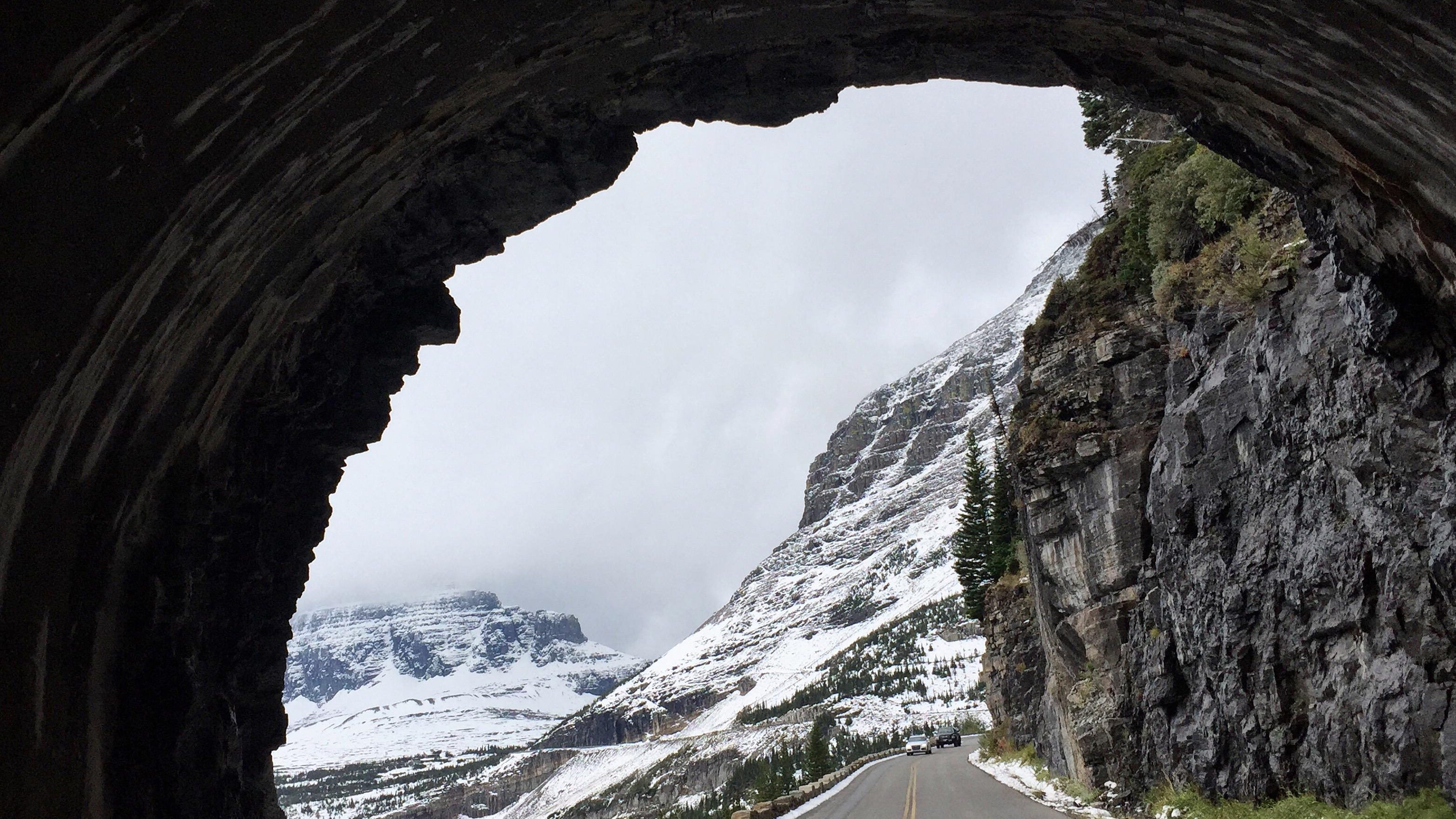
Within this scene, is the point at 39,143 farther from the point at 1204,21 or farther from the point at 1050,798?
the point at 1050,798

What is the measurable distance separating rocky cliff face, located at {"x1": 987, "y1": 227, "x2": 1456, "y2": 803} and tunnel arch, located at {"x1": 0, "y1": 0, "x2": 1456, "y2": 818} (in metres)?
2.89

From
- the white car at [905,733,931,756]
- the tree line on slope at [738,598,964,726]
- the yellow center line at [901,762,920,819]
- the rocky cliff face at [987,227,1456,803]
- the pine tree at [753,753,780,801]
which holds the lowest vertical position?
the tree line on slope at [738,598,964,726]

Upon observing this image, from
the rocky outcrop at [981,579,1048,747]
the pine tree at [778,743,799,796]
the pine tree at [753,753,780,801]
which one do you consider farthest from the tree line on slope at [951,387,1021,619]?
the pine tree at [753,753,780,801]

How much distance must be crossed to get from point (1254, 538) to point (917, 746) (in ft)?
151

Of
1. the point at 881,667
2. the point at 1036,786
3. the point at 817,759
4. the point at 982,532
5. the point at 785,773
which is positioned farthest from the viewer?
the point at 881,667

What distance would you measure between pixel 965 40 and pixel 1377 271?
3.97 meters

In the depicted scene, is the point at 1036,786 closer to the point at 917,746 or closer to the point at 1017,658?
the point at 1017,658

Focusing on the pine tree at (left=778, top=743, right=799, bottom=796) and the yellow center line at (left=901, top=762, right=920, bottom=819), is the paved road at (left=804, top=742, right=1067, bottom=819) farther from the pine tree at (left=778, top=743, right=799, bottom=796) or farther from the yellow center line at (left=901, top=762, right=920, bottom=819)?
the pine tree at (left=778, top=743, right=799, bottom=796)

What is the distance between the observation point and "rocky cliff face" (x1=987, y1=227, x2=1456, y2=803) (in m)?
9.20

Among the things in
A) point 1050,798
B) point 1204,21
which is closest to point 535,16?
point 1204,21

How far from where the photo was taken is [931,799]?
2208cm

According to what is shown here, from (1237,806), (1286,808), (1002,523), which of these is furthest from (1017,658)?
(1286,808)

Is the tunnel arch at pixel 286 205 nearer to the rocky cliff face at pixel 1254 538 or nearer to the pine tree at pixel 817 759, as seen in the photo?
the rocky cliff face at pixel 1254 538

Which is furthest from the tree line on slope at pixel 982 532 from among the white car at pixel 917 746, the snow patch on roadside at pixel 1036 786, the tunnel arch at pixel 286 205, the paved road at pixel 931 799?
the tunnel arch at pixel 286 205
